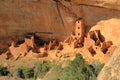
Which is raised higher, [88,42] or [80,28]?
[80,28]

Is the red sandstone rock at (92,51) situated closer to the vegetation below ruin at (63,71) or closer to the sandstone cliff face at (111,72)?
the vegetation below ruin at (63,71)

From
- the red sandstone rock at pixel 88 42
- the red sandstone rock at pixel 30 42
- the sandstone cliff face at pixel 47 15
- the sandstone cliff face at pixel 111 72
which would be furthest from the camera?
the red sandstone rock at pixel 30 42

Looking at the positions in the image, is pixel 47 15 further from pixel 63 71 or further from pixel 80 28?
pixel 63 71

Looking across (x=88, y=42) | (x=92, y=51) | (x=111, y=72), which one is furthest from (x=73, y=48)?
(x=111, y=72)

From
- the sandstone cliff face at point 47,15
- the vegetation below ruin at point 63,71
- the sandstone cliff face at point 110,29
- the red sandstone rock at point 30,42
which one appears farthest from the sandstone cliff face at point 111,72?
the red sandstone rock at point 30,42

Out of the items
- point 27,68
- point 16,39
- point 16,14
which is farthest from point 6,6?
point 27,68

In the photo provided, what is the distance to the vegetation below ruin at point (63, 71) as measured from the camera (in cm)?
1090

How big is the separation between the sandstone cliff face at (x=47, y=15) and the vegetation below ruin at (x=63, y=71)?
1458 millimetres

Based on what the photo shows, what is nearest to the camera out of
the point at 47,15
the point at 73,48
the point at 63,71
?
the point at 63,71

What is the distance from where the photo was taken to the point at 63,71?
11.8 metres

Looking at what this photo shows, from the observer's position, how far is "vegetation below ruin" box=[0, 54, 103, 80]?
10898mm

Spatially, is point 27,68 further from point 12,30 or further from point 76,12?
point 76,12

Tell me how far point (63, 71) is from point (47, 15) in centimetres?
247

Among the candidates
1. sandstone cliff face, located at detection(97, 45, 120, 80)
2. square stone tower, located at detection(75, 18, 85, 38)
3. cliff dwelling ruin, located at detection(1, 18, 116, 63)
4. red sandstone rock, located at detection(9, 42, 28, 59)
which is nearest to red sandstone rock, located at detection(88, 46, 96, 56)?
cliff dwelling ruin, located at detection(1, 18, 116, 63)
